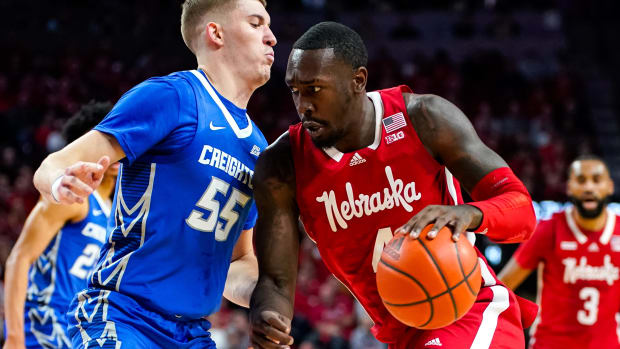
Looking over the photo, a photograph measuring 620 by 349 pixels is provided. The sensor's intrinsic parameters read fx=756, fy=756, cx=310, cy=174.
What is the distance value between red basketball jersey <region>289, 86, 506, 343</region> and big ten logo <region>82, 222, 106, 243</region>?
1953 mm

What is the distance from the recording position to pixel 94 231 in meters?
Answer: 4.92

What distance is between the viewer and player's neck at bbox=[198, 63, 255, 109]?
3.57m

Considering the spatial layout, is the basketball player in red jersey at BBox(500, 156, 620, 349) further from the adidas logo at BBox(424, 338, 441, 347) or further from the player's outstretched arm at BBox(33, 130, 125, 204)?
the player's outstretched arm at BBox(33, 130, 125, 204)

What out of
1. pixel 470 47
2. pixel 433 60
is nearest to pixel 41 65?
pixel 433 60

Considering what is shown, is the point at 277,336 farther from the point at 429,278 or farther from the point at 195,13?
the point at 195,13

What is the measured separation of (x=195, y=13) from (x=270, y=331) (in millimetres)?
1630

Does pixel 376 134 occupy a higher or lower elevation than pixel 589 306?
higher

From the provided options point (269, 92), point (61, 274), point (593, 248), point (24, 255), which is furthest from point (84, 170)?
point (269, 92)

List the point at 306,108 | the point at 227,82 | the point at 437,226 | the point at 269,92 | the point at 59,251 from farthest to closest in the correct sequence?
the point at 269,92, the point at 59,251, the point at 227,82, the point at 306,108, the point at 437,226

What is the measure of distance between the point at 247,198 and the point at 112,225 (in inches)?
24.2

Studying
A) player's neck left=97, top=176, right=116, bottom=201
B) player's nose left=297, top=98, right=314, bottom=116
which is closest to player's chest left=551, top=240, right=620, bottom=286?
player's neck left=97, top=176, right=116, bottom=201

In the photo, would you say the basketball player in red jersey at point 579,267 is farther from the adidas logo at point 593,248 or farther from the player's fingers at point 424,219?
the player's fingers at point 424,219

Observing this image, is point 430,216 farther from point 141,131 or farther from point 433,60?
point 433,60

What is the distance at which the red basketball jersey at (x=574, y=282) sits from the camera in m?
6.04
